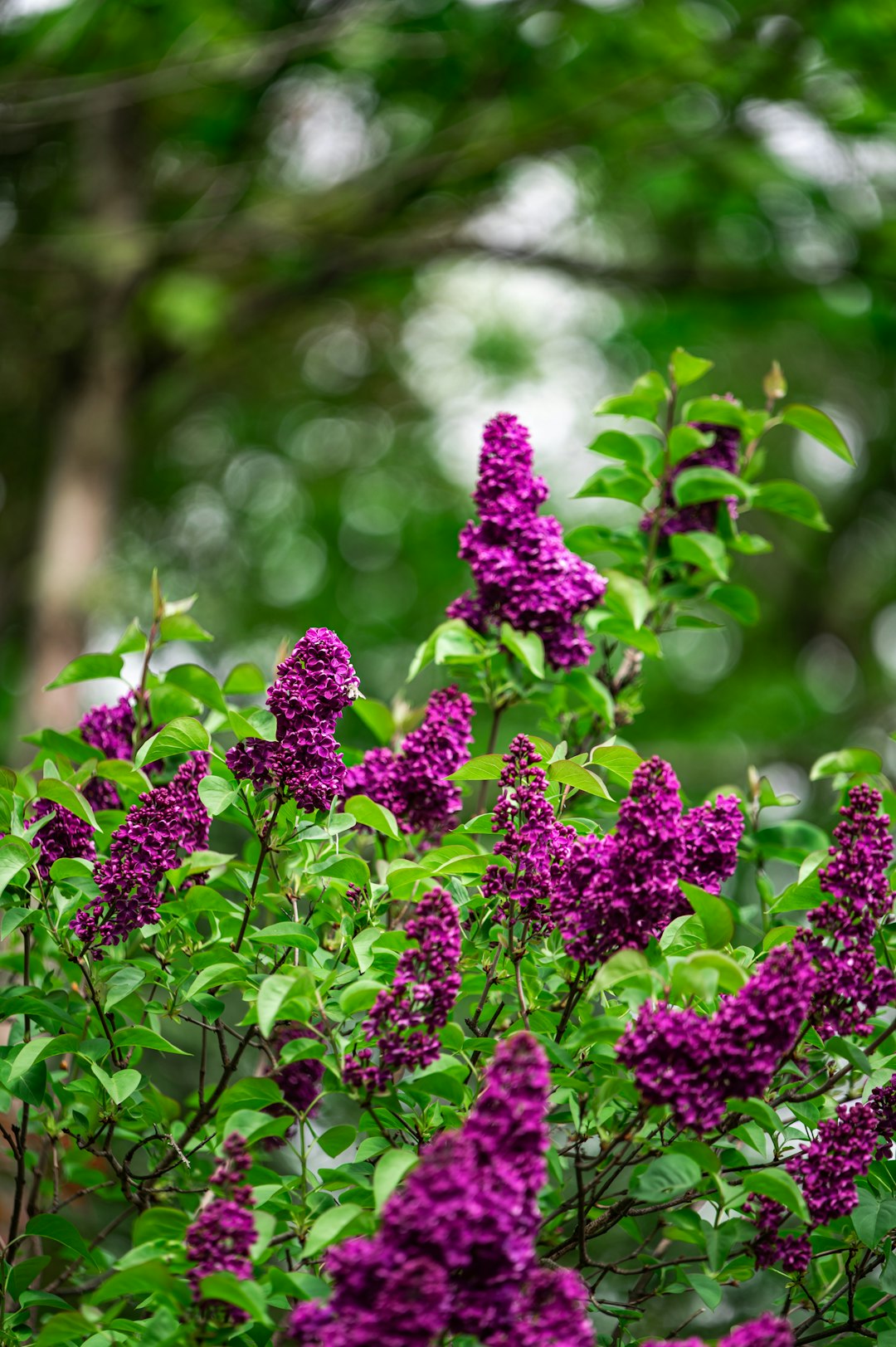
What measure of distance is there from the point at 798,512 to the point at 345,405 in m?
10.0

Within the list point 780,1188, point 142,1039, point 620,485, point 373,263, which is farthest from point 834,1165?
point 373,263

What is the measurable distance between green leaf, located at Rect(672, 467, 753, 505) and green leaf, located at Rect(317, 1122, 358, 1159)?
1.44 meters

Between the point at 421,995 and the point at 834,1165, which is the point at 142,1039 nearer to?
the point at 421,995

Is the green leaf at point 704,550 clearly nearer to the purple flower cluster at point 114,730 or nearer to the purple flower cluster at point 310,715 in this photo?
the purple flower cluster at point 310,715

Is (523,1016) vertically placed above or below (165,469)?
above

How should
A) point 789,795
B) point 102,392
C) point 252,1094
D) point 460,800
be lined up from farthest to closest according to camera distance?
point 102,392, point 789,795, point 460,800, point 252,1094

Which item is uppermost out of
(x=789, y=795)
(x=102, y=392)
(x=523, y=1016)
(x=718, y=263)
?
(x=523, y=1016)

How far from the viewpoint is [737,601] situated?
2.70 m

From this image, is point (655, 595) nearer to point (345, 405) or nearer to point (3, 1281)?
point (3, 1281)

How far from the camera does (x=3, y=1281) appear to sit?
5.81 feet

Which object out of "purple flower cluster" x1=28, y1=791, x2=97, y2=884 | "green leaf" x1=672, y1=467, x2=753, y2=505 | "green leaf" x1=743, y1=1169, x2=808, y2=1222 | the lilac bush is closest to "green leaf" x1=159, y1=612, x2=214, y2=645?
the lilac bush

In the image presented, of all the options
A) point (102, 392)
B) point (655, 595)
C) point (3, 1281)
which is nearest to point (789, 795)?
point (655, 595)

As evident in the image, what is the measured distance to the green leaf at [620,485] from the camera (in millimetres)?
2540

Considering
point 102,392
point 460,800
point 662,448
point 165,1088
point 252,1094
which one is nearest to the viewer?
point 252,1094
